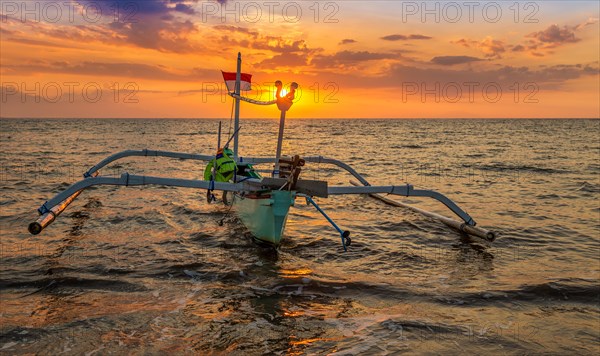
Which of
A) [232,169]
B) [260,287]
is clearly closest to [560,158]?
[232,169]

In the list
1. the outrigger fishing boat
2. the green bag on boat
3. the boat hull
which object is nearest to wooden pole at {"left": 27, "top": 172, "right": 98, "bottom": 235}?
the outrigger fishing boat

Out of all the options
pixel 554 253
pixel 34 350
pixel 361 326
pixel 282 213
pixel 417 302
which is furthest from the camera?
pixel 554 253

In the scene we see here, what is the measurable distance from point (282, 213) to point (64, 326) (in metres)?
4.17

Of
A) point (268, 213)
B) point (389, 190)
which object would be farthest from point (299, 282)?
point (389, 190)

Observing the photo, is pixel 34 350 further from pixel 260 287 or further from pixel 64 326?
pixel 260 287

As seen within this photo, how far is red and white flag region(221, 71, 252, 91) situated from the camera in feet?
42.0

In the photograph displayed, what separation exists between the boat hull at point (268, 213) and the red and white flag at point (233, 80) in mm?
4572

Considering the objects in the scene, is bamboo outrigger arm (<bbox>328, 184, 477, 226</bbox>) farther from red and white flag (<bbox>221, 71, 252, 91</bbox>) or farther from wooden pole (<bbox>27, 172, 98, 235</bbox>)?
wooden pole (<bbox>27, 172, 98, 235</bbox>)

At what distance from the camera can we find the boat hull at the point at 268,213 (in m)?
8.20

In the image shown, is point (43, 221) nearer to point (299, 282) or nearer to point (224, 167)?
point (224, 167)

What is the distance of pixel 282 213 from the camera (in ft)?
27.5

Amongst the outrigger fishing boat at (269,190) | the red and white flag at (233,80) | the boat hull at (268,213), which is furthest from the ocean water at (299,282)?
the red and white flag at (233,80)

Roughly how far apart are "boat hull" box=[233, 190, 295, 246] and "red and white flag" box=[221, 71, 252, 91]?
457 cm

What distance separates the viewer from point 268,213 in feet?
28.2
